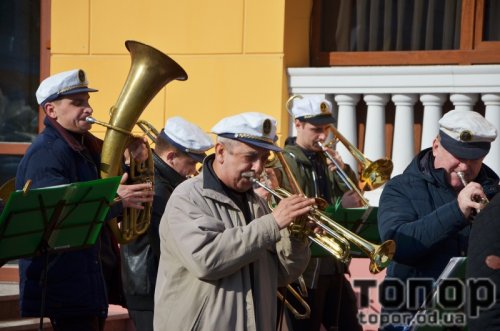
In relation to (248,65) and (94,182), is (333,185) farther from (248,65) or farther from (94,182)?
(94,182)

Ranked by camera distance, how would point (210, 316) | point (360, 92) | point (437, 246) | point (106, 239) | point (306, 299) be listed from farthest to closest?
point (360, 92) → point (306, 299) → point (106, 239) → point (437, 246) → point (210, 316)

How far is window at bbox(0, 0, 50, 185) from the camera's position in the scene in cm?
993

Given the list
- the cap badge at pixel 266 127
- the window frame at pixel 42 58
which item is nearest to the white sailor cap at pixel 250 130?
the cap badge at pixel 266 127

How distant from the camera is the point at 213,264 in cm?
481

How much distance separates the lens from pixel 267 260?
510 cm

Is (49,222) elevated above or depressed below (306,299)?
above

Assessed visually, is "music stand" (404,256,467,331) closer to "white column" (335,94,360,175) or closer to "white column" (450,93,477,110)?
"white column" (450,93,477,110)

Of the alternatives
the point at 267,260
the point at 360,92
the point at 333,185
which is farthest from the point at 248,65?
the point at 267,260

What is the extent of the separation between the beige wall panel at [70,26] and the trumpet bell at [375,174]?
2.51 m

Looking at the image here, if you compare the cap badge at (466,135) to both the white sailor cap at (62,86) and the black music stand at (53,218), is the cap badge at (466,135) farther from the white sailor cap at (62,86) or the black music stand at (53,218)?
the white sailor cap at (62,86)

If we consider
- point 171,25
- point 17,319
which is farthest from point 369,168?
point 17,319

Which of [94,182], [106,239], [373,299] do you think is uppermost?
[94,182]

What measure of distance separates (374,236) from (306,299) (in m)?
0.82

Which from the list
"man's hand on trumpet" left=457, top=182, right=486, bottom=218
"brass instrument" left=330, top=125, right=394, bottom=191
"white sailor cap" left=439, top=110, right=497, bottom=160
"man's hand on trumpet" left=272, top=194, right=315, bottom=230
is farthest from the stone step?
"man's hand on trumpet" left=457, top=182, right=486, bottom=218
